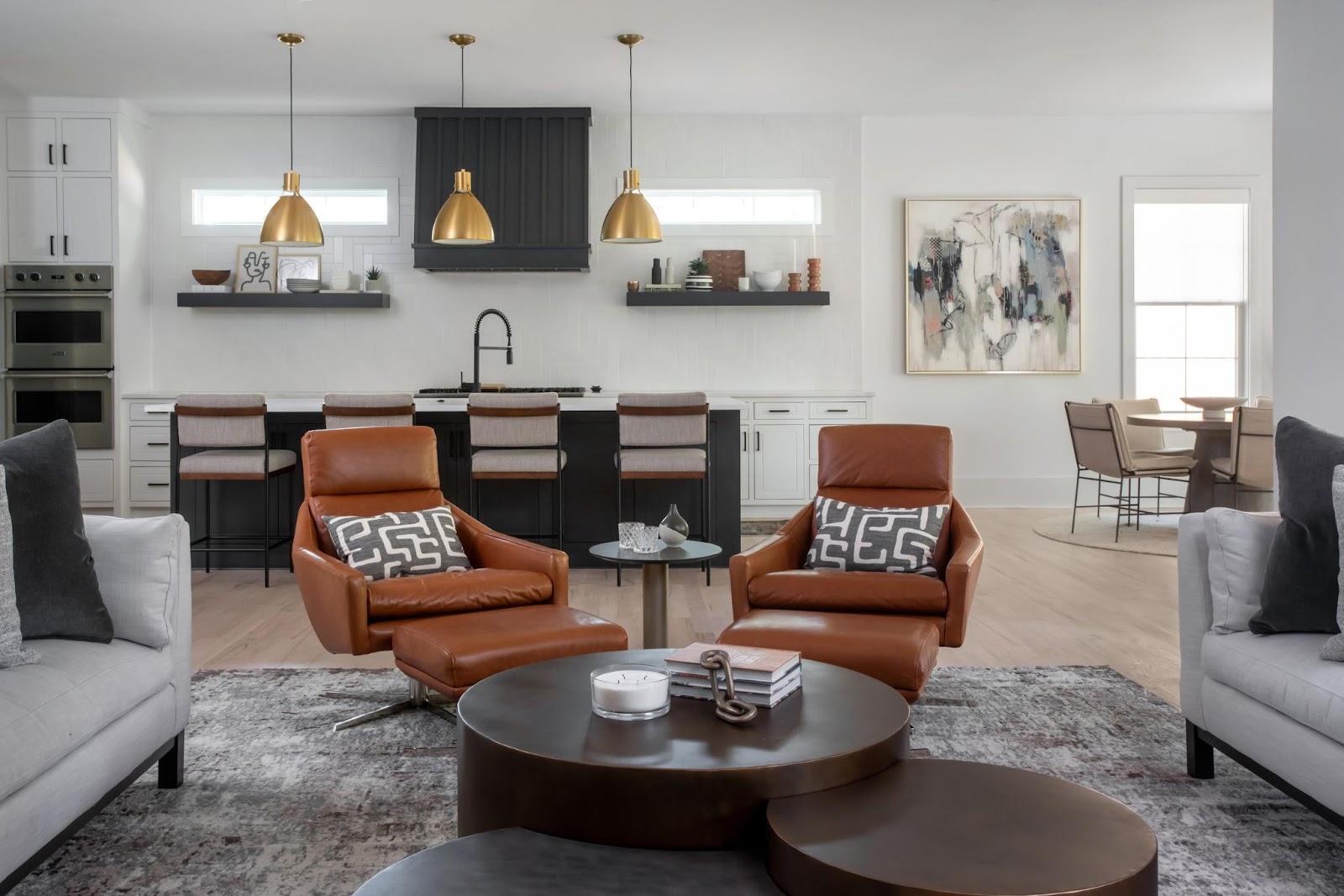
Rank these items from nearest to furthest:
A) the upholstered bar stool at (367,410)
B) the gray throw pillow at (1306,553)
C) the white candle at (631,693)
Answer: the white candle at (631,693) < the gray throw pillow at (1306,553) < the upholstered bar stool at (367,410)

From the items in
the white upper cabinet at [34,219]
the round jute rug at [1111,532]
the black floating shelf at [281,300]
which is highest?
the white upper cabinet at [34,219]

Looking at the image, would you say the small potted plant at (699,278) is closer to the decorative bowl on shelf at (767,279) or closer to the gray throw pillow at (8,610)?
the decorative bowl on shelf at (767,279)

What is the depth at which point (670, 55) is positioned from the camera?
21.6ft

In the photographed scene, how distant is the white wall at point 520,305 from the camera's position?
26.5ft

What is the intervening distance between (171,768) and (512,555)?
4.14ft

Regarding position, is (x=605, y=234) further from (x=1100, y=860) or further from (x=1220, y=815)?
(x=1100, y=860)

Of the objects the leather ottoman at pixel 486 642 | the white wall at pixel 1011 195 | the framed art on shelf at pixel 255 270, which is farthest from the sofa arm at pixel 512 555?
the white wall at pixel 1011 195

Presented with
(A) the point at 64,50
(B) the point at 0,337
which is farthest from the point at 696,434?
(B) the point at 0,337

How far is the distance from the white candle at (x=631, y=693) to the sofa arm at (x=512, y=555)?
1.26m

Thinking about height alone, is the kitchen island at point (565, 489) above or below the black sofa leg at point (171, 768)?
above

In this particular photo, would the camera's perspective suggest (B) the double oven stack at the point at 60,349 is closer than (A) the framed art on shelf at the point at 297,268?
Yes

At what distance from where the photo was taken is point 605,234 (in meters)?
5.82

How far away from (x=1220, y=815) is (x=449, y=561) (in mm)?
2405

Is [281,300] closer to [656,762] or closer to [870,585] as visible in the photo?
[870,585]
